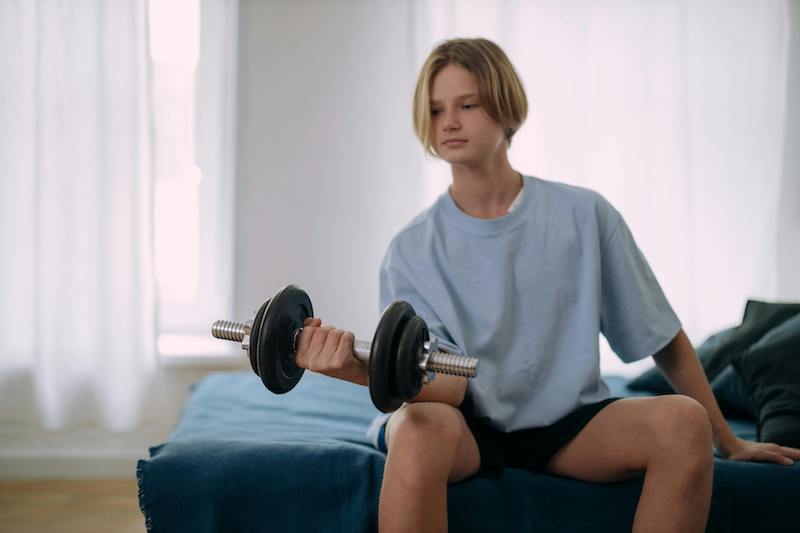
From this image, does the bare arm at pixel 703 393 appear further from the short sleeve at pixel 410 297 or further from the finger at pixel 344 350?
the finger at pixel 344 350

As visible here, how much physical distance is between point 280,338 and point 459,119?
556mm

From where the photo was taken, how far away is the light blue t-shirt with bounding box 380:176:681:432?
61.2 inches

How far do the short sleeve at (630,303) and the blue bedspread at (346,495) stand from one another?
25 centimetres

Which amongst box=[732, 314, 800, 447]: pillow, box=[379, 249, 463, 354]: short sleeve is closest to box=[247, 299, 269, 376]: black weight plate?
box=[379, 249, 463, 354]: short sleeve

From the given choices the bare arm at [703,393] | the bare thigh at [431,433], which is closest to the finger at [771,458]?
the bare arm at [703,393]

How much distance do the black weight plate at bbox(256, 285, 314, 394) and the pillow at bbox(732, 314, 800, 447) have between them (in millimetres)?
1064

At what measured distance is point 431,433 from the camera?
1332 millimetres

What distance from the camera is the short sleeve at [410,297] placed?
155 cm

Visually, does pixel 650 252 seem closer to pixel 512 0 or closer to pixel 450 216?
pixel 512 0

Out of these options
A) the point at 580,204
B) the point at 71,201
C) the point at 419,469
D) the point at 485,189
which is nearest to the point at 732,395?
the point at 580,204

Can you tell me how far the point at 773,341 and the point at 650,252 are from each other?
1.02 m

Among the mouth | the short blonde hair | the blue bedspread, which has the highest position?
the short blonde hair

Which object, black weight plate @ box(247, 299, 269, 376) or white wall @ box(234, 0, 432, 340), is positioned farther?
white wall @ box(234, 0, 432, 340)

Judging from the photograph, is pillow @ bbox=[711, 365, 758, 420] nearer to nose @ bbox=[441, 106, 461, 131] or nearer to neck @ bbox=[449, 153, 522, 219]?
neck @ bbox=[449, 153, 522, 219]
